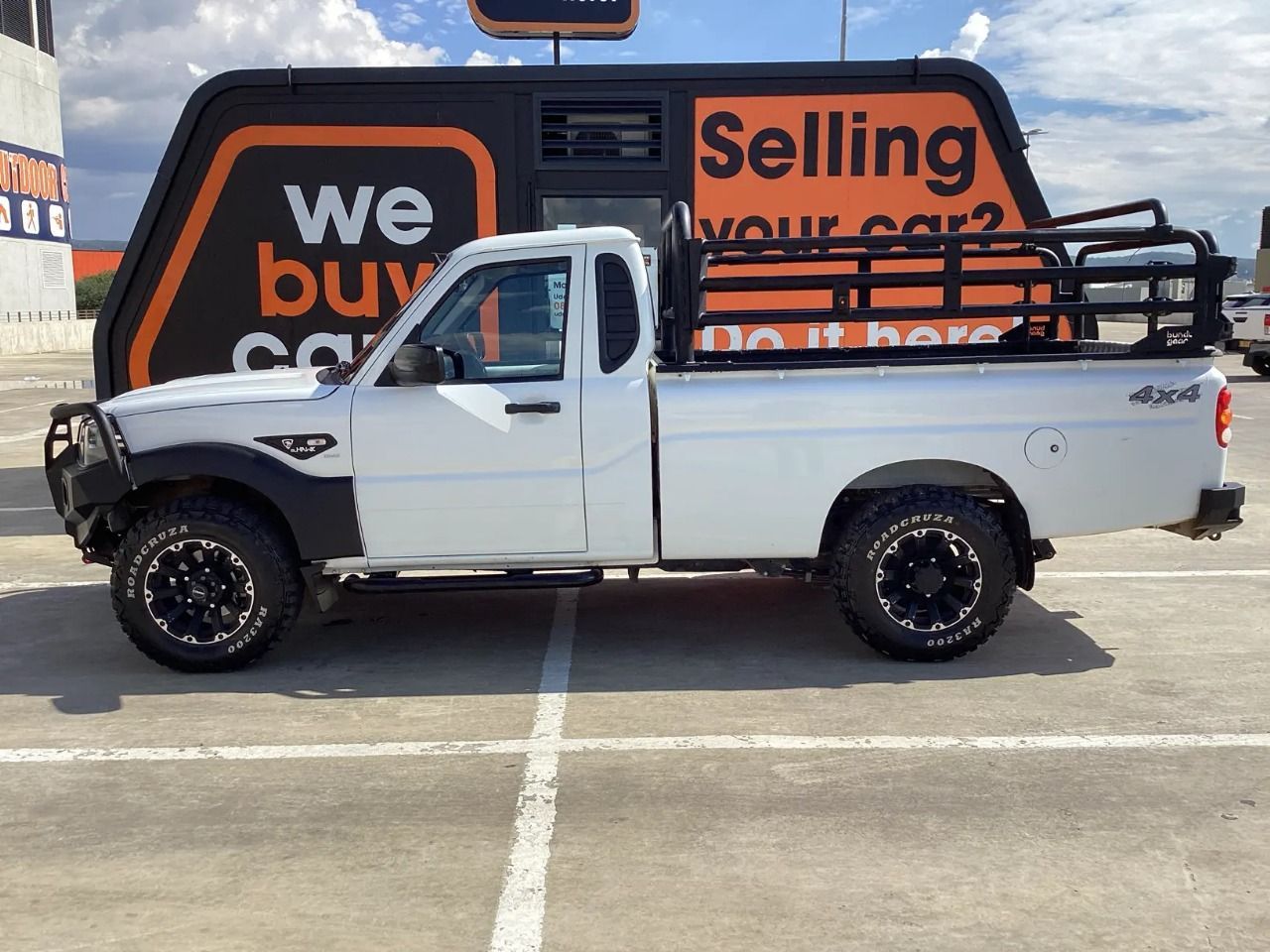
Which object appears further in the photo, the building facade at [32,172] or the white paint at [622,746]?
the building facade at [32,172]

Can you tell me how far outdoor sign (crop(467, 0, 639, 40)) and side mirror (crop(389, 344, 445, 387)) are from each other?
701cm

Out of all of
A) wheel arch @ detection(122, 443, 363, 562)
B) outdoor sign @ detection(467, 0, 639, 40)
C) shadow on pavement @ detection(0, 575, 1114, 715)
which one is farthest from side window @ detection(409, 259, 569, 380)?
outdoor sign @ detection(467, 0, 639, 40)

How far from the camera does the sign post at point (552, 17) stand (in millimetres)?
10859

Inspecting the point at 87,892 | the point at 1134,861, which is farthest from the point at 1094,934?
the point at 87,892

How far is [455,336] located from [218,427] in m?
1.22

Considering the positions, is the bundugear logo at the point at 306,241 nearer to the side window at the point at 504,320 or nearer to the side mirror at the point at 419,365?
the side window at the point at 504,320

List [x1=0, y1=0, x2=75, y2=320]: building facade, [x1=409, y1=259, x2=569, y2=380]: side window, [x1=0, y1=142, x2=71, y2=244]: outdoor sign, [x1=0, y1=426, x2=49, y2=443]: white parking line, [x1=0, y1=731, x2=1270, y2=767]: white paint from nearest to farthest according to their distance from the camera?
1. [x1=0, y1=731, x2=1270, y2=767]: white paint
2. [x1=409, y1=259, x2=569, y2=380]: side window
3. [x1=0, y1=426, x2=49, y2=443]: white parking line
4. [x1=0, y1=142, x2=71, y2=244]: outdoor sign
5. [x1=0, y1=0, x2=75, y2=320]: building facade

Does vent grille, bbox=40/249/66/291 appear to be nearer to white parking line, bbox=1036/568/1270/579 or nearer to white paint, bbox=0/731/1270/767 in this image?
white paint, bbox=0/731/1270/767

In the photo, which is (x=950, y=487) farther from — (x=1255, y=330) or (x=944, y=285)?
(x=1255, y=330)

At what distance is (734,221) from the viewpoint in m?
8.47

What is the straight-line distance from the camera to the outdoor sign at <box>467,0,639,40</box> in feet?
35.6

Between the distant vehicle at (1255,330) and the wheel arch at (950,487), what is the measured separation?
63.8 ft

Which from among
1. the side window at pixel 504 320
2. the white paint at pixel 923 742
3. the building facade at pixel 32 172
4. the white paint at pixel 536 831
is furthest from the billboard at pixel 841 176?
the building facade at pixel 32 172

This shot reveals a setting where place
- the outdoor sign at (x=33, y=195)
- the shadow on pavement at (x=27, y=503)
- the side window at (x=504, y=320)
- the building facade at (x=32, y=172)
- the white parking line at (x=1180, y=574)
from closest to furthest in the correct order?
the side window at (x=504, y=320)
the white parking line at (x=1180, y=574)
the shadow on pavement at (x=27, y=503)
the outdoor sign at (x=33, y=195)
the building facade at (x=32, y=172)
